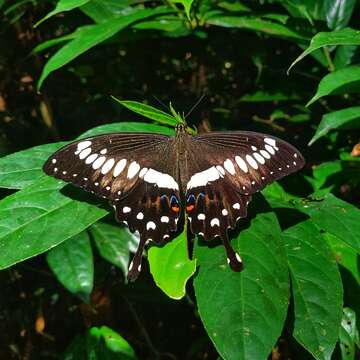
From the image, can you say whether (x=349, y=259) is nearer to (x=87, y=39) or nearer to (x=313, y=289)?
(x=313, y=289)

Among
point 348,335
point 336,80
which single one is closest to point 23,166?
point 336,80

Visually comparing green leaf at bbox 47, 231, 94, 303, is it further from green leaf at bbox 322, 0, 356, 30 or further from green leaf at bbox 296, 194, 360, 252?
green leaf at bbox 322, 0, 356, 30

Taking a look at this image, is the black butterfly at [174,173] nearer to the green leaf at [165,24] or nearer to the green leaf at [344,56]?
the green leaf at [165,24]

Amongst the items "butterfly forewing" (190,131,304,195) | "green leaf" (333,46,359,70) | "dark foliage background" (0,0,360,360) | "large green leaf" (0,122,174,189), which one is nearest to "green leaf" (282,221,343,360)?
"dark foliage background" (0,0,360,360)

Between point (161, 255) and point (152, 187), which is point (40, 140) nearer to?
point (152, 187)

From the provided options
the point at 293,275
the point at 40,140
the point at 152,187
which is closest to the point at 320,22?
the point at 152,187

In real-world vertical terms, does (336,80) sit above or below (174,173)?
above

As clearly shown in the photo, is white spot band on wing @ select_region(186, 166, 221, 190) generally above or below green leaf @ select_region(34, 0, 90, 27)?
below
